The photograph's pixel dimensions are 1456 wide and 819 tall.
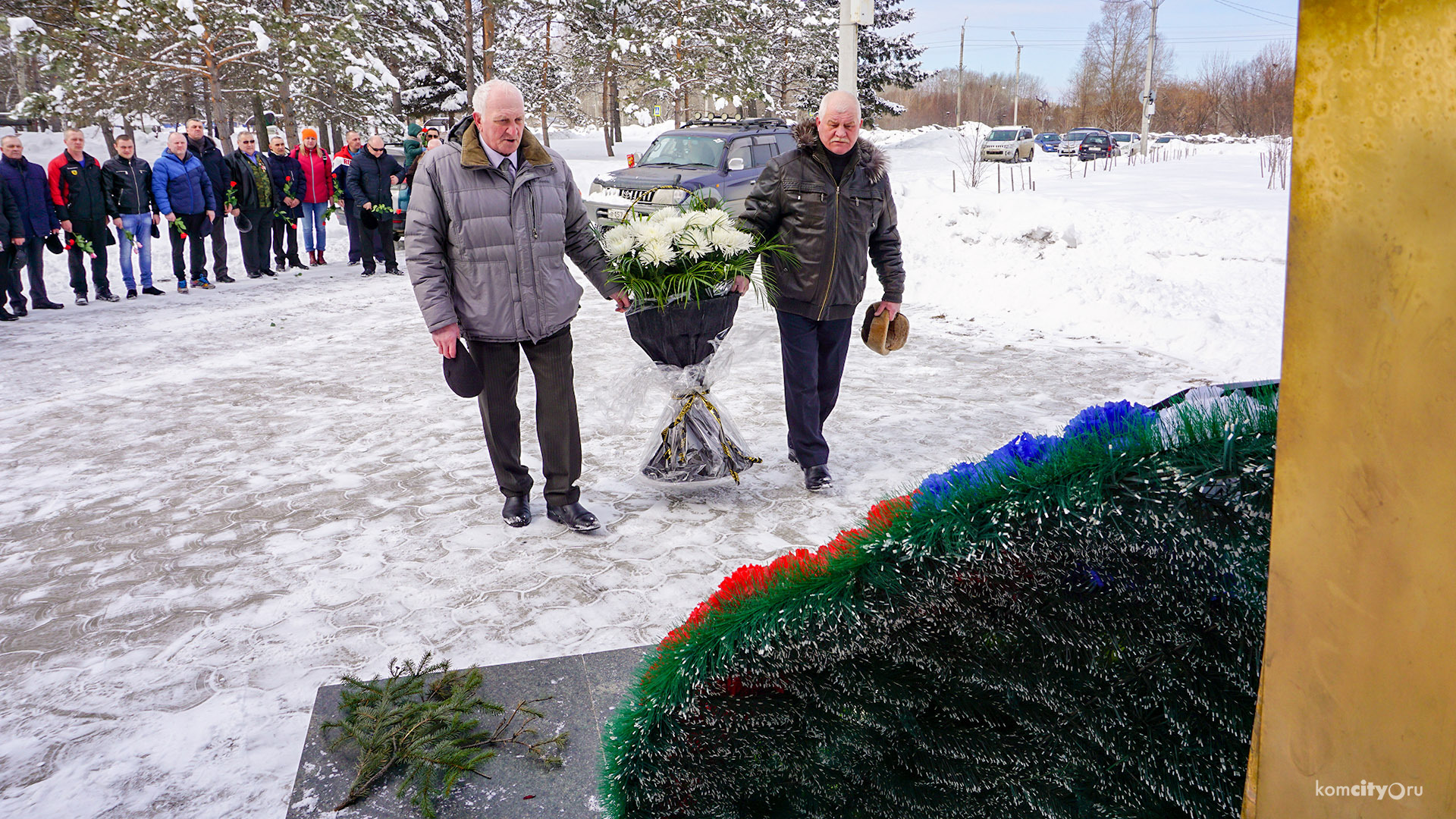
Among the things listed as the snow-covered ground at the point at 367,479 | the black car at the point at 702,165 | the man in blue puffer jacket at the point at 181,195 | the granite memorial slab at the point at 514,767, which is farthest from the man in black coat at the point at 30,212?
the granite memorial slab at the point at 514,767

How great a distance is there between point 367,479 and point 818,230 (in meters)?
2.90

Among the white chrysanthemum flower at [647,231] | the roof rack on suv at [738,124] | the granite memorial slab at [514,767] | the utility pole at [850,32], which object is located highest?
the utility pole at [850,32]

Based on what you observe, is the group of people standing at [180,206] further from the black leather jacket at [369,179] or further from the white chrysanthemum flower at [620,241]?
the white chrysanthemum flower at [620,241]

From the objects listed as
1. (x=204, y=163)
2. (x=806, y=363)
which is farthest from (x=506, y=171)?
(x=204, y=163)

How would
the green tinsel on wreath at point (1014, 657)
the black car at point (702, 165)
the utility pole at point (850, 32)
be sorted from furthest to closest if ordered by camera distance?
the black car at point (702, 165) < the utility pole at point (850, 32) < the green tinsel on wreath at point (1014, 657)

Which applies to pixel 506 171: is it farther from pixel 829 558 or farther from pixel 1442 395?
pixel 1442 395

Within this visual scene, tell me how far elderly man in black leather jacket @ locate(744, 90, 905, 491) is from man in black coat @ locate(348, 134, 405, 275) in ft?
34.1

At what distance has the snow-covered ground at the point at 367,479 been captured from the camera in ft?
10.6

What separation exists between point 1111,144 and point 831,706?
39.1m

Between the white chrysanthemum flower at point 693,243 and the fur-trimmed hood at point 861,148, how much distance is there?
0.71 metres

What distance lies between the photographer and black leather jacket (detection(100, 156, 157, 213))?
1135cm

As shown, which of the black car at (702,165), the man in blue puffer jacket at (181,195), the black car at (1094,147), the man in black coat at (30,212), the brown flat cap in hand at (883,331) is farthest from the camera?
the black car at (1094,147)

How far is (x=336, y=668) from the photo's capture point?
339cm

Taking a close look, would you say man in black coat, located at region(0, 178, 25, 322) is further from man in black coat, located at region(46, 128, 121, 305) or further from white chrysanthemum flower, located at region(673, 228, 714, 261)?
white chrysanthemum flower, located at region(673, 228, 714, 261)
